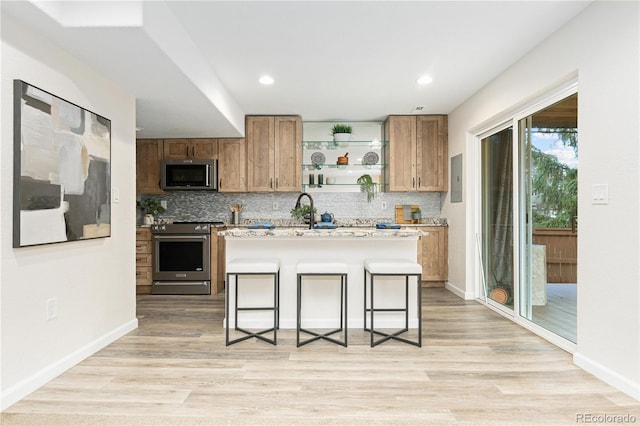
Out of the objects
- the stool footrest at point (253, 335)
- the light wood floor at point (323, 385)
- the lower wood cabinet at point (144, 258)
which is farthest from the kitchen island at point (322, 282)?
the lower wood cabinet at point (144, 258)

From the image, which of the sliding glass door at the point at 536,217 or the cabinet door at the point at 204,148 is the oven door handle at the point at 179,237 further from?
the sliding glass door at the point at 536,217

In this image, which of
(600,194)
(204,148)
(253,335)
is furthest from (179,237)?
(600,194)

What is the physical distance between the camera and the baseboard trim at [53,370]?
1.96 metres

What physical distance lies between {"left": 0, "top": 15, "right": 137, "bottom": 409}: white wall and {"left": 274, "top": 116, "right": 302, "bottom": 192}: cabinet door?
2.15 meters

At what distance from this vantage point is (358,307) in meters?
3.28

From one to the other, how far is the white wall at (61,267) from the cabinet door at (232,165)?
1883 millimetres

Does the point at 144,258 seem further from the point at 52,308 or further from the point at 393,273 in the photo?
the point at 393,273

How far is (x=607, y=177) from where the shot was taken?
7.24 ft

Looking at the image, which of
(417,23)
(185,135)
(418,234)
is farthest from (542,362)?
(185,135)

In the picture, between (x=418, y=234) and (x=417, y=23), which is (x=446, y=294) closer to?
(x=418, y=234)

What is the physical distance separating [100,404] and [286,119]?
400 cm

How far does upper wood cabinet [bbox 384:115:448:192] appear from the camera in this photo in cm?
504

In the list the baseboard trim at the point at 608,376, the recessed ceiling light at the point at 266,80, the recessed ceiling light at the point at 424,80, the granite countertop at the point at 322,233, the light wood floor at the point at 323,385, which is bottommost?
the light wood floor at the point at 323,385

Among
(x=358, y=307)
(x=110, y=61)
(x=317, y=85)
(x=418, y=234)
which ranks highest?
(x=317, y=85)
